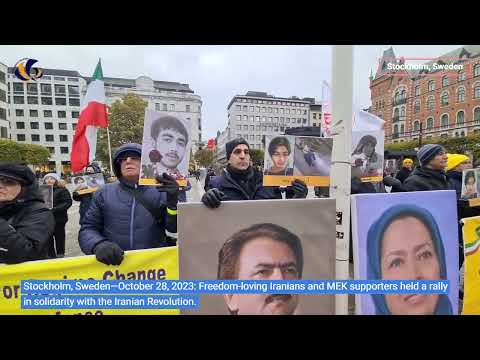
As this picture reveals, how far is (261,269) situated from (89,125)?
156 inches

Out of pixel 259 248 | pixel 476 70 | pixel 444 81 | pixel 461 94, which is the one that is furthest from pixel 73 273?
pixel 444 81

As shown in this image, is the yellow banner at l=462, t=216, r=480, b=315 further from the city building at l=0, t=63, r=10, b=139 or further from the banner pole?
the city building at l=0, t=63, r=10, b=139

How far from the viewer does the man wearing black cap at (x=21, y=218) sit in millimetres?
1771

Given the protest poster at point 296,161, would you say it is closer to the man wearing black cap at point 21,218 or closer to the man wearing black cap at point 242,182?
the man wearing black cap at point 242,182

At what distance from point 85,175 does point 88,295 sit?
321 centimetres

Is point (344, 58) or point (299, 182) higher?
point (344, 58)

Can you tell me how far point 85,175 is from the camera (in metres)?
4.51

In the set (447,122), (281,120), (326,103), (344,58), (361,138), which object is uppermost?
(281,120)

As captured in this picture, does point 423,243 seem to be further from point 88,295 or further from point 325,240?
point 88,295

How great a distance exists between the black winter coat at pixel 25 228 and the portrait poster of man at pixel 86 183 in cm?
252

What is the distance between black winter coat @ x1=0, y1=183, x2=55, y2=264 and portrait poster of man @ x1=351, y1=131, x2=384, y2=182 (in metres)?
2.92

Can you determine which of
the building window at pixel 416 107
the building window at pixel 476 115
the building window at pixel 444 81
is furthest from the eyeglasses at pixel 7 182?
the building window at pixel 416 107

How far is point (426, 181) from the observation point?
2.78 meters

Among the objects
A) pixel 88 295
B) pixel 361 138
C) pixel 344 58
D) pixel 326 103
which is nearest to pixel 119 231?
pixel 88 295
